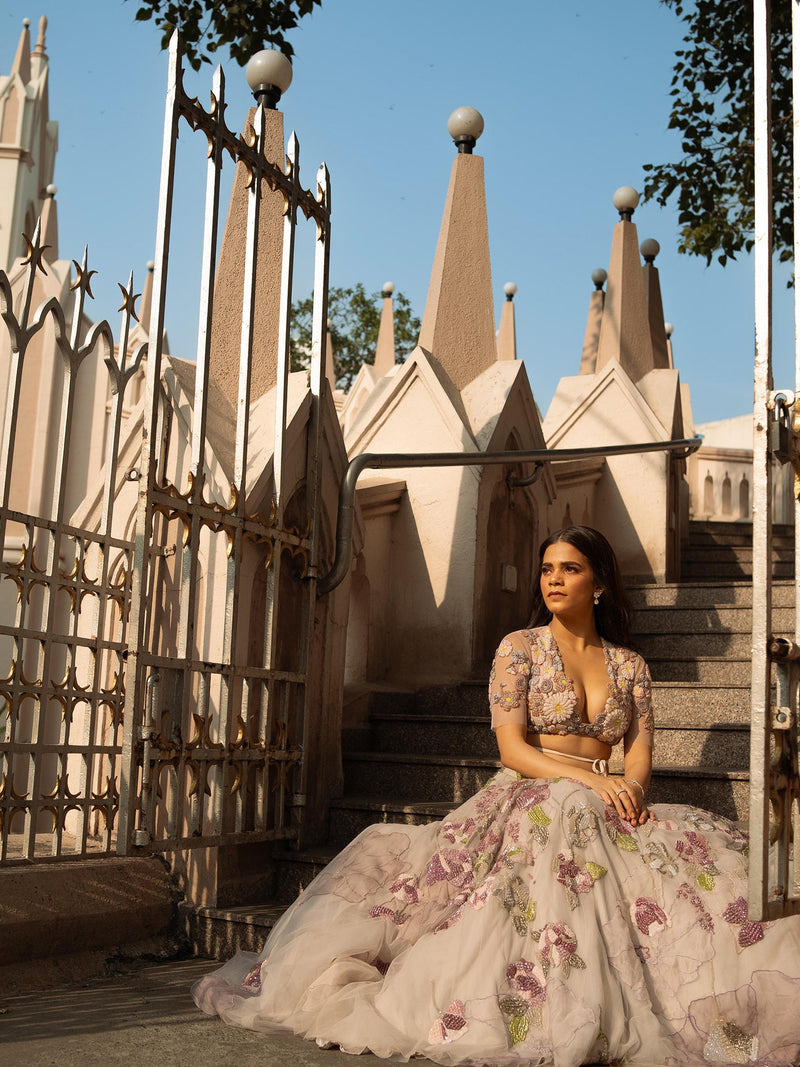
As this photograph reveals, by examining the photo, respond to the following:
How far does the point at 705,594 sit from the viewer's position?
6.32 m

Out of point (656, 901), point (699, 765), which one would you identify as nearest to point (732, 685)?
point (699, 765)

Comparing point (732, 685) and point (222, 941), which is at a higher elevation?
point (732, 685)

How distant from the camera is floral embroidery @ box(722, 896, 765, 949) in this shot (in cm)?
287

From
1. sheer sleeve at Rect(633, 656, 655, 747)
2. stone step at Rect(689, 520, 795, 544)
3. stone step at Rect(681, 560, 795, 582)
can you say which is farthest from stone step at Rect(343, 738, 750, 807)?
stone step at Rect(689, 520, 795, 544)

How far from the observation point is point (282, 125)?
203 inches

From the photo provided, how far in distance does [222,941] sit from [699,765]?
2.03m

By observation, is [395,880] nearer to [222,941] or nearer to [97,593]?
[222,941]

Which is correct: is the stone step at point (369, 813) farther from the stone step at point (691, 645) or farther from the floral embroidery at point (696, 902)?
the stone step at point (691, 645)

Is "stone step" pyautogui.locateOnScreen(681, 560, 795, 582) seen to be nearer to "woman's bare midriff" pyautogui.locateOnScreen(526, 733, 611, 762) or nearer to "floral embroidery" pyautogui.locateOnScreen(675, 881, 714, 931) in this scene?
"woman's bare midriff" pyautogui.locateOnScreen(526, 733, 611, 762)

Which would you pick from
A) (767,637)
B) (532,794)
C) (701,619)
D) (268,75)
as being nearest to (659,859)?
(532,794)

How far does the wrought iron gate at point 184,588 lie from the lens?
376 centimetres

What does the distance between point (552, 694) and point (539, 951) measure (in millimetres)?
987

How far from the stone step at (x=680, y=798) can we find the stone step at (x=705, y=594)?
191 cm

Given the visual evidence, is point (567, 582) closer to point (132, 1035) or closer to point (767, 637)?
point (767, 637)
